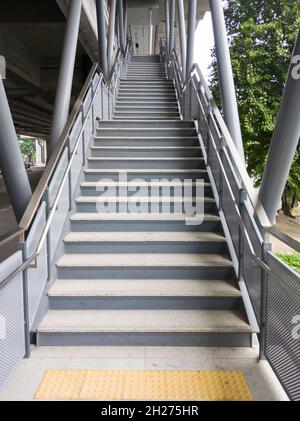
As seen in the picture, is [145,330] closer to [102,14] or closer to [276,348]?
[276,348]

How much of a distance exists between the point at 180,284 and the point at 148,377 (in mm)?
953

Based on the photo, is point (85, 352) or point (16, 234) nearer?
point (16, 234)

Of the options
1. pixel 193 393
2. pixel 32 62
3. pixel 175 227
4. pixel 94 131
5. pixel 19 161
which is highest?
pixel 32 62

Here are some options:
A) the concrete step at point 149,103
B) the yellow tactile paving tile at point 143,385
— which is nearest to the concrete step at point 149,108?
the concrete step at point 149,103

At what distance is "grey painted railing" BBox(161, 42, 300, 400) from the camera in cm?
201

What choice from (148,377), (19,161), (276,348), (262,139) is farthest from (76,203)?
(262,139)

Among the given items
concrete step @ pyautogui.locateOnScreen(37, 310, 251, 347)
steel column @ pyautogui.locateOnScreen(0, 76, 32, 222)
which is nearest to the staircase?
concrete step @ pyautogui.locateOnScreen(37, 310, 251, 347)

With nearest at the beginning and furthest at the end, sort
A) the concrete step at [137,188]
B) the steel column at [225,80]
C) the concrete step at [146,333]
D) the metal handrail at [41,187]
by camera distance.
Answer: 1. the metal handrail at [41,187]
2. the concrete step at [146,333]
3. the concrete step at [137,188]
4. the steel column at [225,80]

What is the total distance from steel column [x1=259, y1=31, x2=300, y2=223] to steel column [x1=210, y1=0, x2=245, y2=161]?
1.33m

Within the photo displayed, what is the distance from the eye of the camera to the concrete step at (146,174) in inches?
177

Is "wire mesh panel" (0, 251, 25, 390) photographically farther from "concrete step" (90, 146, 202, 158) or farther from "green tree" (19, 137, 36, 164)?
"green tree" (19, 137, 36, 164)

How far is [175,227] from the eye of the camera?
378cm

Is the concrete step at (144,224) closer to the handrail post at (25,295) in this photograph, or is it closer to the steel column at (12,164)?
the steel column at (12,164)

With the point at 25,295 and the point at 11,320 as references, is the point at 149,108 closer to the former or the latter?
the point at 25,295
